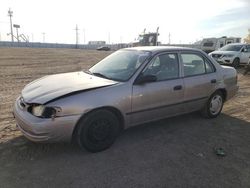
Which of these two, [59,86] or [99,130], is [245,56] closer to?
[99,130]

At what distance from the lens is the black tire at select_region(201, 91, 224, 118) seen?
18.0ft

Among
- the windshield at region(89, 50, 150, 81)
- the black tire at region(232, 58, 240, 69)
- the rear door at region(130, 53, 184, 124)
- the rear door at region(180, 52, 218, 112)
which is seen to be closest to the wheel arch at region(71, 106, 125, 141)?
the rear door at region(130, 53, 184, 124)

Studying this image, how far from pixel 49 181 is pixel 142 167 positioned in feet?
4.09

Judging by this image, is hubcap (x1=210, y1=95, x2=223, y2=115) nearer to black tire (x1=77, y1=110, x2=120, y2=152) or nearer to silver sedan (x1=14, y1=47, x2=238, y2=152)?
silver sedan (x1=14, y1=47, x2=238, y2=152)

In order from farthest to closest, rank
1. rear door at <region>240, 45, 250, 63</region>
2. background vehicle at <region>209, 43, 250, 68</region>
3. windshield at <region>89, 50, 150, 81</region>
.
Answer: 1. rear door at <region>240, 45, 250, 63</region>
2. background vehicle at <region>209, 43, 250, 68</region>
3. windshield at <region>89, 50, 150, 81</region>

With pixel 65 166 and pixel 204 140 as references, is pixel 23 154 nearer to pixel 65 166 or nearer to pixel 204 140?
pixel 65 166

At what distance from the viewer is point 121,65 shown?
4648 millimetres

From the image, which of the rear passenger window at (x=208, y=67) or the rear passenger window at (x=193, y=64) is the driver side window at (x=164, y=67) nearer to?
the rear passenger window at (x=193, y=64)

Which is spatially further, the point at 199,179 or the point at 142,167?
the point at 142,167

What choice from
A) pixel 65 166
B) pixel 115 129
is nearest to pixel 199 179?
pixel 115 129

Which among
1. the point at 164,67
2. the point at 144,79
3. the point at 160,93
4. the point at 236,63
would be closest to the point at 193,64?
the point at 164,67

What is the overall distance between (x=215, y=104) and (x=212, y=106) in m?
0.10

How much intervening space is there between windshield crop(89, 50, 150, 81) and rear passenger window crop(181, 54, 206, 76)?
2.88 feet

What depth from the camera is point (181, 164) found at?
3.68 m
